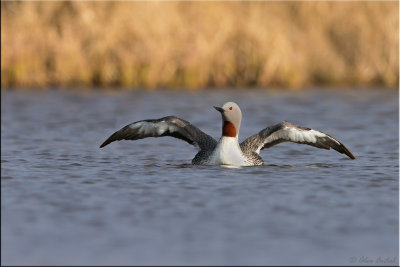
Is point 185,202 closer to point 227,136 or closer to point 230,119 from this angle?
point 227,136

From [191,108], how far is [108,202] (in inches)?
422

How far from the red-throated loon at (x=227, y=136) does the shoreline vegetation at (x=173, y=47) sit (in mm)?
10538

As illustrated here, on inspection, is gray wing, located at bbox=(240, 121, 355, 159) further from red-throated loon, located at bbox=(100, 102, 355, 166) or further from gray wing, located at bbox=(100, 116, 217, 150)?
gray wing, located at bbox=(100, 116, 217, 150)

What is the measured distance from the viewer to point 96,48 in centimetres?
2052

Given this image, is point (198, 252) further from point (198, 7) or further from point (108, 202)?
point (198, 7)

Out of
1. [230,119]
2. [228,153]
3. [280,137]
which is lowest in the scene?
[228,153]

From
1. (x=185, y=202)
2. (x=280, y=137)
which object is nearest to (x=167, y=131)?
(x=280, y=137)

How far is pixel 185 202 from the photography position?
764cm

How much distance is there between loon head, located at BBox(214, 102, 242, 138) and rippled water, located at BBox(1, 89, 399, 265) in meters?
0.40

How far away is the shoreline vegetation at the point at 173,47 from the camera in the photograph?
67.1 feet

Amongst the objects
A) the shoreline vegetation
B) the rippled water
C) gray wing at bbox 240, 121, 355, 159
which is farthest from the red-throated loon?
the shoreline vegetation

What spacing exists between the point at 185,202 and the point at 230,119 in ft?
7.51

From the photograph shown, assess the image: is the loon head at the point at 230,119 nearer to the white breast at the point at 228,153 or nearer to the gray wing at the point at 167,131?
the white breast at the point at 228,153

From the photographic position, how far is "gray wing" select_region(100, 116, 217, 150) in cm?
1001
